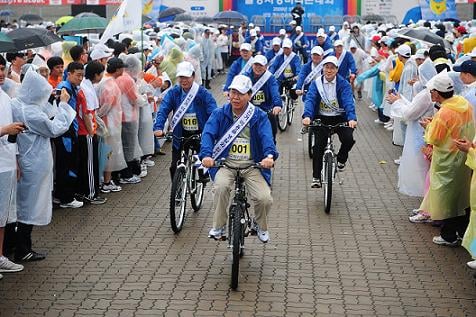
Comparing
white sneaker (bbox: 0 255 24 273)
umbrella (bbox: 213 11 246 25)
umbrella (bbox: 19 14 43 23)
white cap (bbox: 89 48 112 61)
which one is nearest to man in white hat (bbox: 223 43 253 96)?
white cap (bbox: 89 48 112 61)

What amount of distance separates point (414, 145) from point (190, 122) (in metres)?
2.86

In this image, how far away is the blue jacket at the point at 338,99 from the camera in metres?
10.8

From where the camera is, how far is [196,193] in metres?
10.5

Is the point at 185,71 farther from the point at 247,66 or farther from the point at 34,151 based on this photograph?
the point at 247,66

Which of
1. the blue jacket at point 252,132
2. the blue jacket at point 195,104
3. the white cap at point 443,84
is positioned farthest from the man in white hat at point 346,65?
the blue jacket at point 252,132

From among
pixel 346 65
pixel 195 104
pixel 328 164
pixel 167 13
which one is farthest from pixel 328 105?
pixel 167 13

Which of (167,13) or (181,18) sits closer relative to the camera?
(167,13)

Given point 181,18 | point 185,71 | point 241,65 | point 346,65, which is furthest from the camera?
point 181,18

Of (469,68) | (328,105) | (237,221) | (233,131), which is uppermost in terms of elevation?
(469,68)

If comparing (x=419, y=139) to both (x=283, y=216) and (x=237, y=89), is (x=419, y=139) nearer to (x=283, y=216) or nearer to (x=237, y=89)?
(x=283, y=216)

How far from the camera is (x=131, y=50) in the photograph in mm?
15164

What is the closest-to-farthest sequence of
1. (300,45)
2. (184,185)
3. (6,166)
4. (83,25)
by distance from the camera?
(6,166), (184,185), (83,25), (300,45)

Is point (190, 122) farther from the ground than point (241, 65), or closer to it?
closer to it

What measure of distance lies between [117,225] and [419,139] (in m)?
3.91
